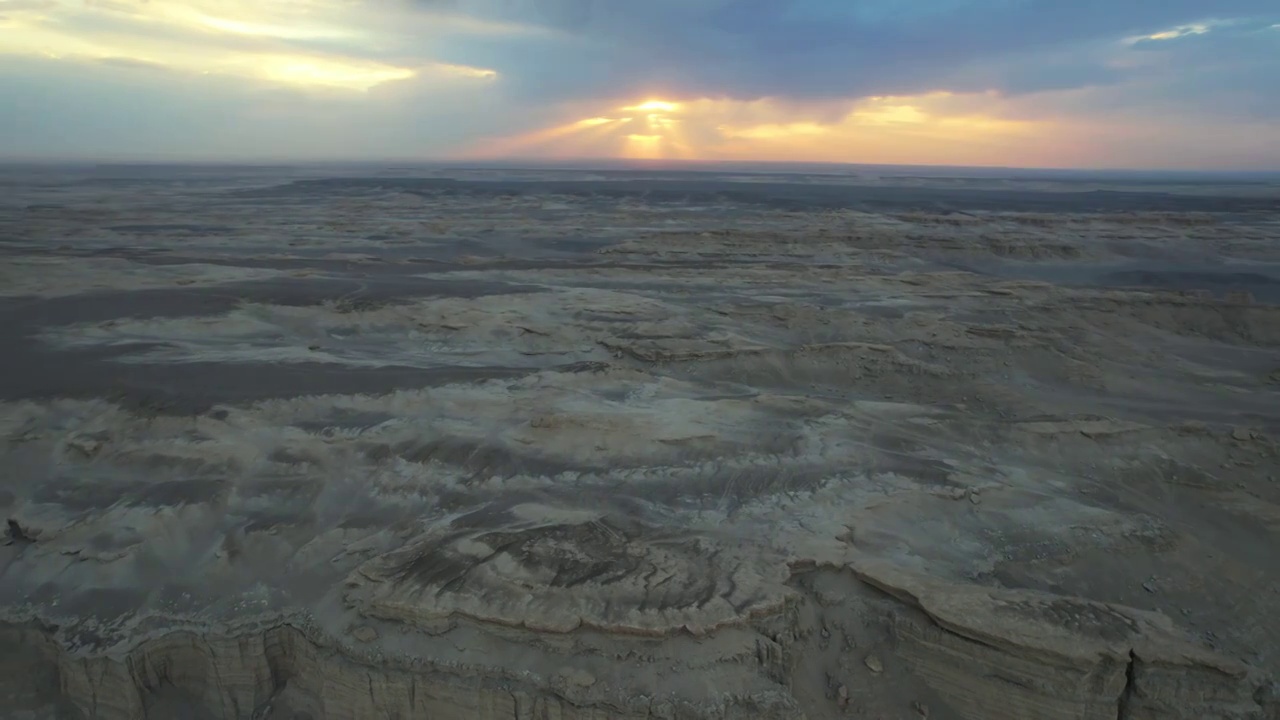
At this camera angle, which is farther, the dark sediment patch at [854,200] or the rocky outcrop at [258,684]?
the dark sediment patch at [854,200]

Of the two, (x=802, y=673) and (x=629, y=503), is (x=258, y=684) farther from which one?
(x=802, y=673)

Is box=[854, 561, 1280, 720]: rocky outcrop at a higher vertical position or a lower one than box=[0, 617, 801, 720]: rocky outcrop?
higher

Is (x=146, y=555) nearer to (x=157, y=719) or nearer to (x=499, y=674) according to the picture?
(x=157, y=719)

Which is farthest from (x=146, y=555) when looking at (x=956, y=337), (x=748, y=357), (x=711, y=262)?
(x=711, y=262)

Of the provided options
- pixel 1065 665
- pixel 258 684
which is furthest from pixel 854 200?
pixel 258 684

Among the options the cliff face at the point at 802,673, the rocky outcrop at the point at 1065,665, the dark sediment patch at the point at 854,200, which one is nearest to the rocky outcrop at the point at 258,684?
the cliff face at the point at 802,673

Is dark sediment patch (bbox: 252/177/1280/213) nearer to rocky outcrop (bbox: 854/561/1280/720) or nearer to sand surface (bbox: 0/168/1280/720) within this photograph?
sand surface (bbox: 0/168/1280/720)

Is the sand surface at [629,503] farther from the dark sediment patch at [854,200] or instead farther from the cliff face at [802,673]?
the dark sediment patch at [854,200]

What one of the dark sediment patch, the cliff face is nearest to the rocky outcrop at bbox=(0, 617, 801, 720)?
the cliff face
